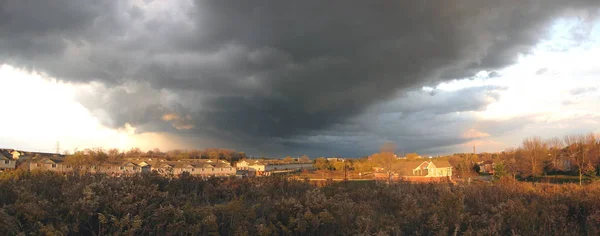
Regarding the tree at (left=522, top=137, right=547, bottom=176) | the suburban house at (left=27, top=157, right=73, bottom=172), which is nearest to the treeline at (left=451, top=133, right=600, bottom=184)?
the tree at (left=522, top=137, right=547, bottom=176)

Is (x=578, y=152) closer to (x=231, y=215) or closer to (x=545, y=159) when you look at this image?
(x=545, y=159)

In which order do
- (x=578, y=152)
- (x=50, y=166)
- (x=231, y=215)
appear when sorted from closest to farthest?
(x=231, y=215) → (x=50, y=166) → (x=578, y=152)

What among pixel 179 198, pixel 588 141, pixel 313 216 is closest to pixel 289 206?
pixel 313 216

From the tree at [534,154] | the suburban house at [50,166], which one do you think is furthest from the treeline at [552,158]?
the suburban house at [50,166]

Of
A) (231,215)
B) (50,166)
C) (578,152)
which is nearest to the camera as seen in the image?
(231,215)

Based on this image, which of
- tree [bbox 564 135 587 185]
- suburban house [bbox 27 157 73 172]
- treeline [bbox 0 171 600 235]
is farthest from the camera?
tree [bbox 564 135 587 185]

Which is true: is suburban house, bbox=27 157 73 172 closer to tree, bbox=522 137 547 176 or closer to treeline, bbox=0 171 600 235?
treeline, bbox=0 171 600 235

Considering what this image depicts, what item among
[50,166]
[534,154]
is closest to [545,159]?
[534,154]

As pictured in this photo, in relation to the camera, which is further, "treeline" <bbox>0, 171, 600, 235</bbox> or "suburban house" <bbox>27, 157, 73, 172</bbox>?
"suburban house" <bbox>27, 157, 73, 172</bbox>

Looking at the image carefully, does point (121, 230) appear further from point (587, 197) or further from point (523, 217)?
point (587, 197)

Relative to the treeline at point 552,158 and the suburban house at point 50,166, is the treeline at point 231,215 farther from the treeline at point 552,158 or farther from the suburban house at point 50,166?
the treeline at point 552,158

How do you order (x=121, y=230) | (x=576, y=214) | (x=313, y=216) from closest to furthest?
(x=121, y=230)
(x=313, y=216)
(x=576, y=214)
